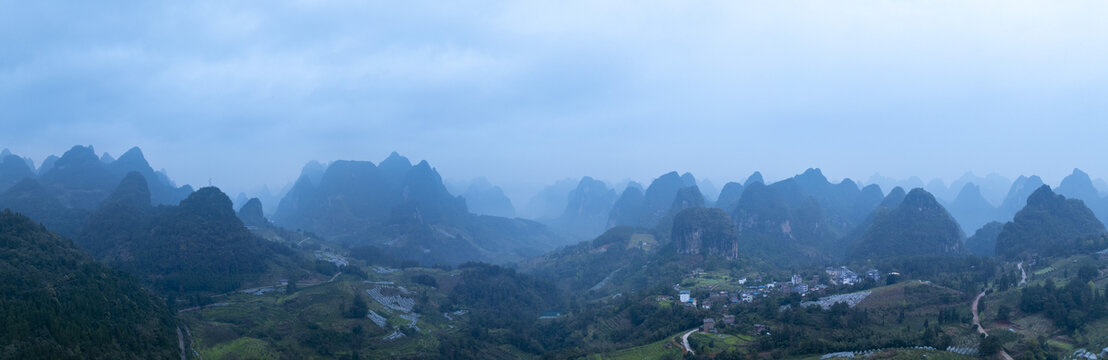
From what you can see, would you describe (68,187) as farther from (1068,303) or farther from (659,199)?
(1068,303)

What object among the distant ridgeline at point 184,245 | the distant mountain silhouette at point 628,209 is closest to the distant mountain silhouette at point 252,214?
the distant ridgeline at point 184,245

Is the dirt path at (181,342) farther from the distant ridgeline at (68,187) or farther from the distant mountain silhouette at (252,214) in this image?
the distant mountain silhouette at (252,214)

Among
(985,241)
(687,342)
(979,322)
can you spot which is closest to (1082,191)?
(985,241)

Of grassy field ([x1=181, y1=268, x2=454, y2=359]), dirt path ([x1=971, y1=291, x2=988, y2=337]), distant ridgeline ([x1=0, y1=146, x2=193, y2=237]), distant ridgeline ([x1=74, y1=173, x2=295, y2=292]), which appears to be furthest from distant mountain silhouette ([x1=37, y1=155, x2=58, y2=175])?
dirt path ([x1=971, y1=291, x2=988, y2=337])

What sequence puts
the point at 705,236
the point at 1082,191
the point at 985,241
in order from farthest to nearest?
the point at 1082,191
the point at 985,241
the point at 705,236

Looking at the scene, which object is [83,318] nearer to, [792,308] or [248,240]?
[248,240]
